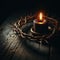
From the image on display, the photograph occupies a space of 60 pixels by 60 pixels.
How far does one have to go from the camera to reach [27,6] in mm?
1589

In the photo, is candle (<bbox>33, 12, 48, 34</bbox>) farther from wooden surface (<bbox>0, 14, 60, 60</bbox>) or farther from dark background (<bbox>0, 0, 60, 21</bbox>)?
dark background (<bbox>0, 0, 60, 21</bbox>)

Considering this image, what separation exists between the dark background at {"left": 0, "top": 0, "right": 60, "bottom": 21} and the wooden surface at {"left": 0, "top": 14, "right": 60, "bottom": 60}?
1.20 ft

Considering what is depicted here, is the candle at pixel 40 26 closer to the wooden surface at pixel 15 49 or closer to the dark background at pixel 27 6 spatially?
the wooden surface at pixel 15 49

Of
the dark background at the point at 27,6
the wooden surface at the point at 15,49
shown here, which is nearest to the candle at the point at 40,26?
the wooden surface at the point at 15,49

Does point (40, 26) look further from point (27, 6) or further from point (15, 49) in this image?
point (27, 6)

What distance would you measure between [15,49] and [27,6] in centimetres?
74

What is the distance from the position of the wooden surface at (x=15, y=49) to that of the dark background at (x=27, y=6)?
366mm

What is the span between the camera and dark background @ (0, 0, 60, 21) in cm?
145

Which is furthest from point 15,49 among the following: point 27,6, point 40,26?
point 27,6

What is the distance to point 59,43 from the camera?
939 millimetres

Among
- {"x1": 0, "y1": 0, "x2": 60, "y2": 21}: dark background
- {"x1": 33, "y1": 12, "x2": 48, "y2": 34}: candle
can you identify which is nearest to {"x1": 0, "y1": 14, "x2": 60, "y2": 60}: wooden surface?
{"x1": 33, "y1": 12, "x2": 48, "y2": 34}: candle

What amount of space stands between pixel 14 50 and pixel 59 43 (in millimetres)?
251

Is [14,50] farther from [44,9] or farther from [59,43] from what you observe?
[44,9]

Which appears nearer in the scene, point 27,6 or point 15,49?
point 15,49
